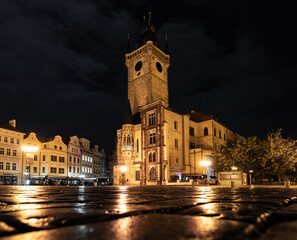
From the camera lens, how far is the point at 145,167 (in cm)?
4706

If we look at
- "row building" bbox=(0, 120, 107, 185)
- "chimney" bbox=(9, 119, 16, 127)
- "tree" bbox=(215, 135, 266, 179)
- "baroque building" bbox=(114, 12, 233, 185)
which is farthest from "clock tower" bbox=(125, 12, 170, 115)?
"chimney" bbox=(9, 119, 16, 127)

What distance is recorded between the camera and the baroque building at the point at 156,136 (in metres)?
45.2

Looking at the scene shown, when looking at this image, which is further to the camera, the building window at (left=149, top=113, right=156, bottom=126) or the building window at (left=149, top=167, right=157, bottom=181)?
the building window at (left=149, top=113, right=156, bottom=126)

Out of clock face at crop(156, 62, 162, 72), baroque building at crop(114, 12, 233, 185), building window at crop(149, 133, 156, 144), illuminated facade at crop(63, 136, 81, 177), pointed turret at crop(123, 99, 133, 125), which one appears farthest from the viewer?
clock face at crop(156, 62, 162, 72)

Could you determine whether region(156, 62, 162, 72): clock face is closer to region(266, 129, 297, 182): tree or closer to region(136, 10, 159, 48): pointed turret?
region(136, 10, 159, 48): pointed turret

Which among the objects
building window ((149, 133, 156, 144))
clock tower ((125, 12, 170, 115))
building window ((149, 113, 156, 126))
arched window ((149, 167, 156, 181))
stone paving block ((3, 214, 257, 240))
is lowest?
arched window ((149, 167, 156, 181))

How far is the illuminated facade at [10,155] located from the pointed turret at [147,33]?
3483 centimetres

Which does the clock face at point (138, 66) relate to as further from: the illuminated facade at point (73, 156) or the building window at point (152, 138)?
the illuminated facade at point (73, 156)

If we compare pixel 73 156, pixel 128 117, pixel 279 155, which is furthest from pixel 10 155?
pixel 279 155

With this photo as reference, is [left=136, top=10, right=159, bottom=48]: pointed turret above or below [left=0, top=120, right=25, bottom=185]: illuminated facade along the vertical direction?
above

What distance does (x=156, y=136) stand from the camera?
46.0 meters

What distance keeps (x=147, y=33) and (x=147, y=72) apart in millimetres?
12388

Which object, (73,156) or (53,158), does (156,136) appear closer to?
(53,158)

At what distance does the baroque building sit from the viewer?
45.2m
